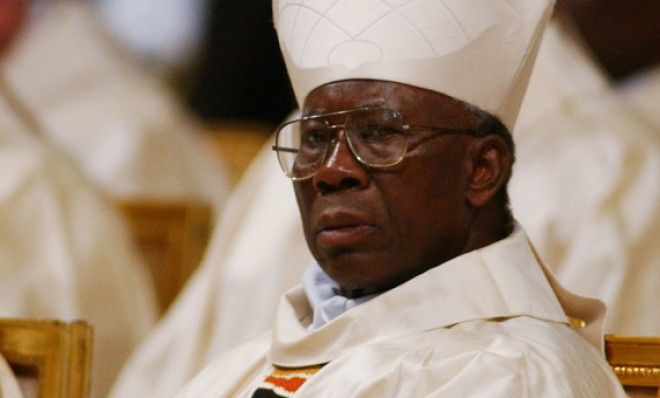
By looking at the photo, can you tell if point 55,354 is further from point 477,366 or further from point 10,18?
point 10,18

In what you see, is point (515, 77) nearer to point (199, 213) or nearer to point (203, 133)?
point (199, 213)

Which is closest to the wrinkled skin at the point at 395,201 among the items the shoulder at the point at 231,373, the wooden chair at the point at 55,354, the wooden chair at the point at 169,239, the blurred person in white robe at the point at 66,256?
the shoulder at the point at 231,373

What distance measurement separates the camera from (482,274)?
3461 millimetres

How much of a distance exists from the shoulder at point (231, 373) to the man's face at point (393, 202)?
1.09 feet

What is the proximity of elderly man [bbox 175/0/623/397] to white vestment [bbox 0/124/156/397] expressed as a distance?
196 centimetres

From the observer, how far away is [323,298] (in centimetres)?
368

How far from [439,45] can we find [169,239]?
10.1 feet

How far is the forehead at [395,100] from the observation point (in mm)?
3523

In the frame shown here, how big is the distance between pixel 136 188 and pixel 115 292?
5.59 ft

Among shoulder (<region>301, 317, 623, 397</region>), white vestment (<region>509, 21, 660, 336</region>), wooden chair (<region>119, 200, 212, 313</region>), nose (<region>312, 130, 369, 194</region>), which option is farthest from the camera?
wooden chair (<region>119, 200, 212, 313</region>)

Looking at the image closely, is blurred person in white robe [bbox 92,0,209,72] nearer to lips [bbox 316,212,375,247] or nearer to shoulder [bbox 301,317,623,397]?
lips [bbox 316,212,375,247]

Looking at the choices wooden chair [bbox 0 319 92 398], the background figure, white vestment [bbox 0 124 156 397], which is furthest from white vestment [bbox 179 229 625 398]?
white vestment [bbox 0 124 156 397]

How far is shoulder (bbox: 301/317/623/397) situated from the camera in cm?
321

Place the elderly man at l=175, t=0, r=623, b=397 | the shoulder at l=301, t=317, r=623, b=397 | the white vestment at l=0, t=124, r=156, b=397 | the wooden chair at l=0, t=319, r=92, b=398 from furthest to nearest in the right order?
the white vestment at l=0, t=124, r=156, b=397, the wooden chair at l=0, t=319, r=92, b=398, the elderly man at l=175, t=0, r=623, b=397, the shoulder at l=301, t=317, r=623, b=397
